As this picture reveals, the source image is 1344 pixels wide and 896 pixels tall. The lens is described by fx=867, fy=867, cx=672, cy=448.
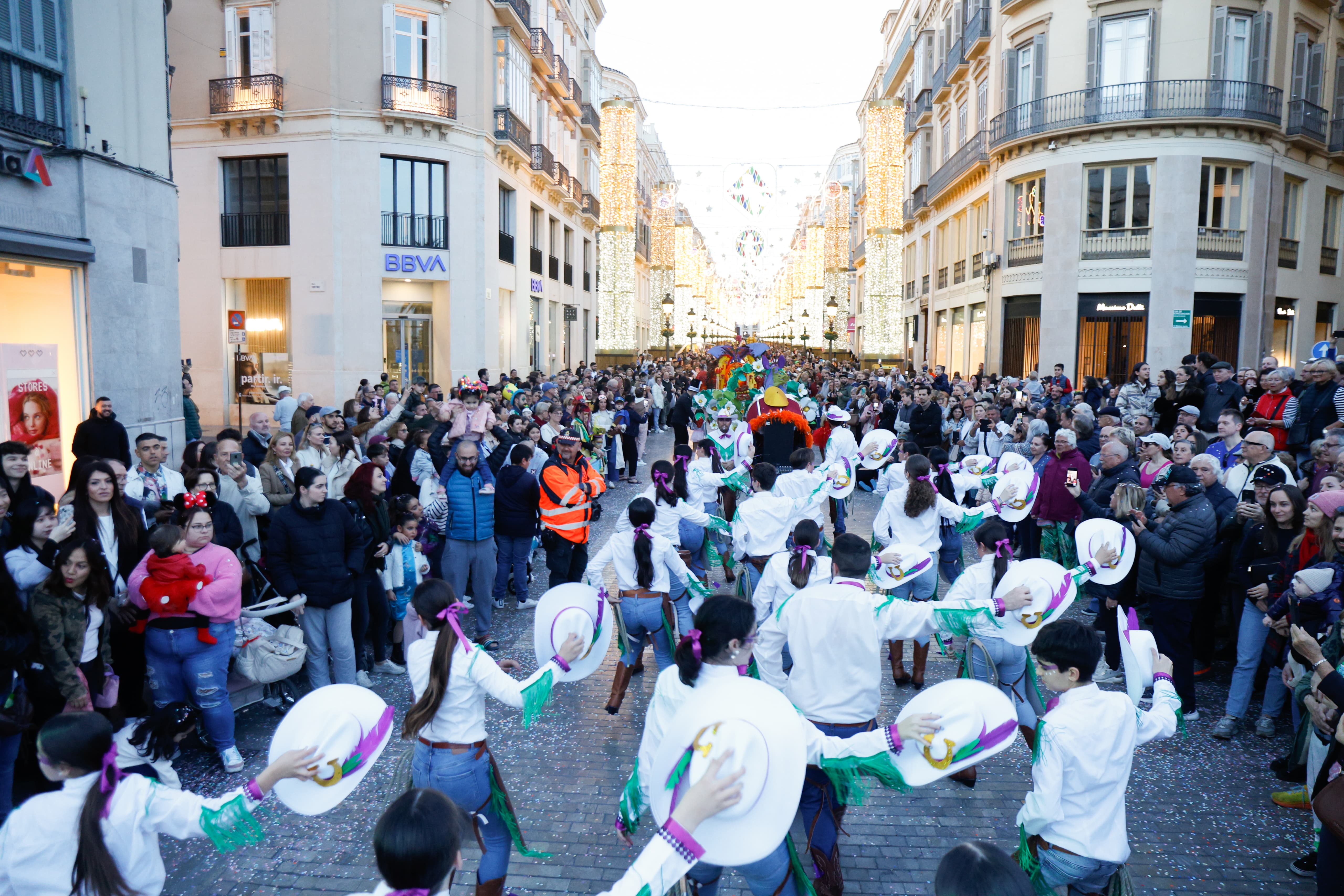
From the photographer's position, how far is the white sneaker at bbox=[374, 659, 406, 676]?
7391 mm

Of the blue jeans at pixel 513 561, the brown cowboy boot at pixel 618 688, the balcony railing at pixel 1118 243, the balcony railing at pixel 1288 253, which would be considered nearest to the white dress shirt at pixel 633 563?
the brown cowboy boot at pixel 618 688

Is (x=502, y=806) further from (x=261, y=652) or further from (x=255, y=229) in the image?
(x=255, y=229)

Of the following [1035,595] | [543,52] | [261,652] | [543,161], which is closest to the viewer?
[1035,595]

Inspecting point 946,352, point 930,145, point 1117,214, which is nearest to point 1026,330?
point 1117,214

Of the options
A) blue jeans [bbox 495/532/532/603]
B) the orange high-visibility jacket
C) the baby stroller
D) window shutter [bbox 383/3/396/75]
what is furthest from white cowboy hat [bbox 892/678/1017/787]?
window shutter [bbox 383/3/396/75]

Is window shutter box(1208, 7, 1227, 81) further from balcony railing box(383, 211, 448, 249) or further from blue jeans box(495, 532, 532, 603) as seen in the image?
blue jeans box(495, 532, 532, 603)

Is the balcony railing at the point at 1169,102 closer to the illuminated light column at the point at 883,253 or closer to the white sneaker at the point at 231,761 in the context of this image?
the illuminated light column at the point at 883,253

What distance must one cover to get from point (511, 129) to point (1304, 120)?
22.3 m

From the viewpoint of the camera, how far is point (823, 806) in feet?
13.6

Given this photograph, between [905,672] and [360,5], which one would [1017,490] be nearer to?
[905,672]

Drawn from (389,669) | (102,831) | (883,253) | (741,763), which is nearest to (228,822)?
(102,831)

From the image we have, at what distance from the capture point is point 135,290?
12.8 metres

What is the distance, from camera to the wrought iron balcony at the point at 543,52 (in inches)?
1142

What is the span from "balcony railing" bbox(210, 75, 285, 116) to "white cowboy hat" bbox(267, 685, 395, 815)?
23175mm
